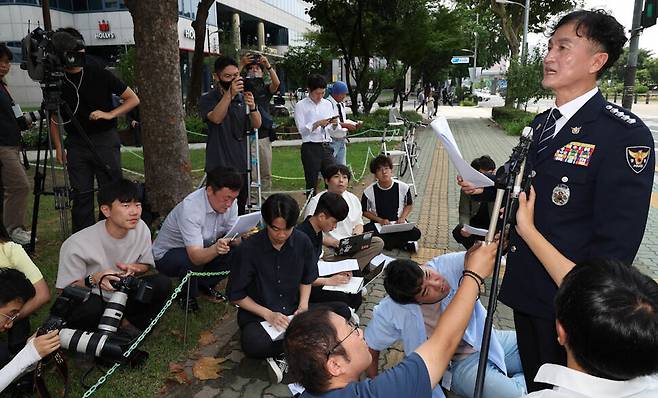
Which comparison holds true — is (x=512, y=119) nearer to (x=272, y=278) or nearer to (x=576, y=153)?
(x=272, y=278)

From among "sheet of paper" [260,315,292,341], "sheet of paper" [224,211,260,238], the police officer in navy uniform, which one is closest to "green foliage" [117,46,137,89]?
"sheet of paper" [224,211,260,238]

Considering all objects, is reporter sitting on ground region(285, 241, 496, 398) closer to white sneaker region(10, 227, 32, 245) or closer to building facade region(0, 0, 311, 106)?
white sneaker region(10, 227, 32, 245)

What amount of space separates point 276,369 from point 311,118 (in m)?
3.99

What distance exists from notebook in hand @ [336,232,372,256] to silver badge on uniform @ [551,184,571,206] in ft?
8.84

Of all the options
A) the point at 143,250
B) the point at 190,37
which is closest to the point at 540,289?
the point at 143,250

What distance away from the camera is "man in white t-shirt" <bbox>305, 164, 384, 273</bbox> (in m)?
4.54

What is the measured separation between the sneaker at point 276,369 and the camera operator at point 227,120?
201 centimetres

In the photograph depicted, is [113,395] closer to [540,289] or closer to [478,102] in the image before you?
[540,289]

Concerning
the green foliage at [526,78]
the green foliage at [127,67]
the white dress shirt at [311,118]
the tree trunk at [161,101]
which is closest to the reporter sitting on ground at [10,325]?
the tree trunk at [161,101]

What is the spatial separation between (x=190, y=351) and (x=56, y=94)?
7.28 ft

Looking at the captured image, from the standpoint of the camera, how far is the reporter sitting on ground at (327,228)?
3682 mm

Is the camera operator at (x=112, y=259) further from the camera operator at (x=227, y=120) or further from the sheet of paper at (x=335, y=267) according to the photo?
the camera operator at (x=227, y=120)

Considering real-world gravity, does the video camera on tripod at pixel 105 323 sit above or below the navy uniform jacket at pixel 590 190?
below

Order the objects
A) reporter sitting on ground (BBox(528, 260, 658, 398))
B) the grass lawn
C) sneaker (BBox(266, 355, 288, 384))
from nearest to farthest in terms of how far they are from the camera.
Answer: reporter sitting on ground (BBox(528, 260, 658, 398)) < the grass lawn < sneaker (BBox(266, 355, 288, 384))
